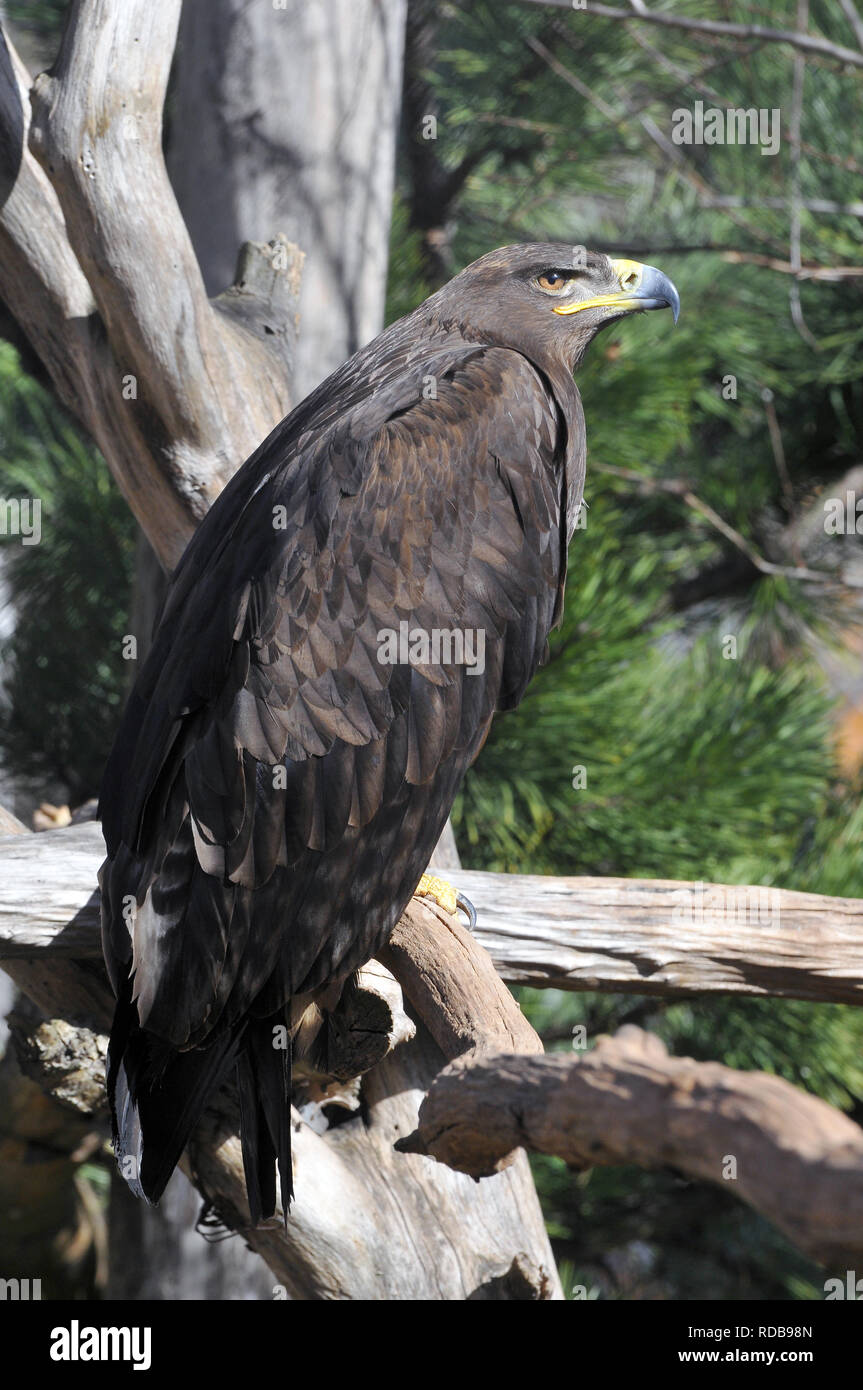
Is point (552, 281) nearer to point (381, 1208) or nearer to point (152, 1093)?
A: point (152, 1093)

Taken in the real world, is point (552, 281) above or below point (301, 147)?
below

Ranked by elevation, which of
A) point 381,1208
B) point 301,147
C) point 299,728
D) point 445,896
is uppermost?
point 301,147

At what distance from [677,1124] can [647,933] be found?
1.15m

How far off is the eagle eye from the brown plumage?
0.34 m

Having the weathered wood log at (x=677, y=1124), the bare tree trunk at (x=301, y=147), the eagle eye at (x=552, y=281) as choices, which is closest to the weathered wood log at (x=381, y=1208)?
the weathered wood log at (x=677, y=1124)

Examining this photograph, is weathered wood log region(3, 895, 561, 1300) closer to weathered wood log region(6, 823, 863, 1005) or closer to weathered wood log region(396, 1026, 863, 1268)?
weathered wood log region(6, 823, 863, 1005)

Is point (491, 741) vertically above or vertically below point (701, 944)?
above

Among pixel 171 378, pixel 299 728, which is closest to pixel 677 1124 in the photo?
pixel 299 728

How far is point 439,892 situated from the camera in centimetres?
212

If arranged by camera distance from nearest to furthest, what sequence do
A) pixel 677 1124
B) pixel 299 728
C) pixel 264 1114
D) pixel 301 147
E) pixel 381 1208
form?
pixel 677 1124
pixel 299 728
pixel 264 1114
pixel 381 1208
pixel 301 147

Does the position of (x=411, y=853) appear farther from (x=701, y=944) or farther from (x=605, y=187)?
(x=605, y=187)

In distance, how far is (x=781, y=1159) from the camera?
961 millimetres

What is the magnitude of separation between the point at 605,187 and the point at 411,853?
9.92 ft
